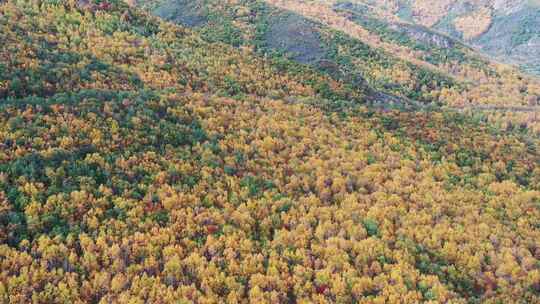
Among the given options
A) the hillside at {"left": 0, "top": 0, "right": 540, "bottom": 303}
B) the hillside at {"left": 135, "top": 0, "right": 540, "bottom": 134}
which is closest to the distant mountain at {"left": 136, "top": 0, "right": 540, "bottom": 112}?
→ the hillside at {"left": 135, "top": 0, "right": 540, "bottom": 134}

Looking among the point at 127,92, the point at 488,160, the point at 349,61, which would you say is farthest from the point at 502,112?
the point at 127,92

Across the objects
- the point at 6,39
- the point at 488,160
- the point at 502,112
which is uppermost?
the point at 6,39

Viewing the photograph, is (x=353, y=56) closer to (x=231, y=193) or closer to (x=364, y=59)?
(x=364, y=59)

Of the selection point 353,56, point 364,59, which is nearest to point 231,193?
point 353,56

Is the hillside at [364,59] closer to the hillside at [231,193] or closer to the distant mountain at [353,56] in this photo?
the distant mountain at [353,56]

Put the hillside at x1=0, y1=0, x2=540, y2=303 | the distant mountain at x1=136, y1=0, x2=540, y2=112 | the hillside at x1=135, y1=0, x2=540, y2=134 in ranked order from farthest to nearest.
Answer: the distant mountain at x1=136, y1=0, x2=540, y2=112, the hillside at x1=135, y1=0, x2=540, y2=134, the hillside at x1=0, y1=0, x2=540, y2=303

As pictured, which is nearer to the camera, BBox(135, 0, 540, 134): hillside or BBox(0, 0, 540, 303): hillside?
BBox(0, 0, 540, 303): hillside

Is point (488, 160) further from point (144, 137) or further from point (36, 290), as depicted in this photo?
point (36, 290)

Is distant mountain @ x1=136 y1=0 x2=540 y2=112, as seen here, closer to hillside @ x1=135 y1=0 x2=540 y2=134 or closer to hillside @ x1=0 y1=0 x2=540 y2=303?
hillside @ x1=135 y1=0 x2=540 y2=134
